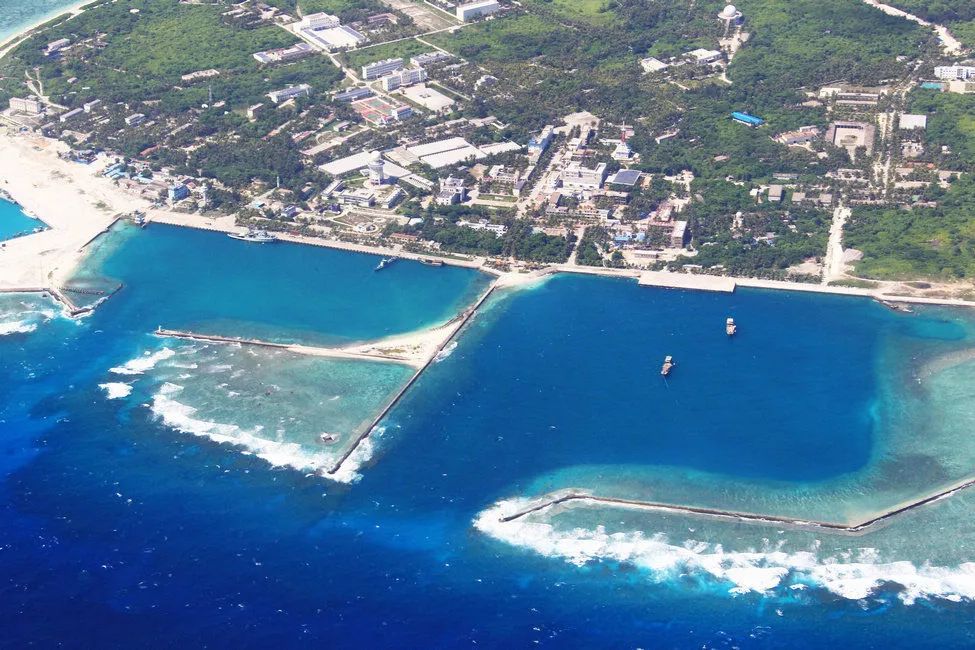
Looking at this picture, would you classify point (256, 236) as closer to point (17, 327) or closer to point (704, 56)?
point (17, 327)

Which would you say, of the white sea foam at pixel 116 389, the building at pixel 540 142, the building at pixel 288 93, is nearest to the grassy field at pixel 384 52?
the building at pixel 288 93

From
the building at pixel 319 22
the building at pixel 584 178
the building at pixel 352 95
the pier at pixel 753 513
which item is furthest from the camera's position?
the building at pixel 319 22

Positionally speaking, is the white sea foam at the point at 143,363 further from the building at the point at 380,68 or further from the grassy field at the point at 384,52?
the grassy field at the point at 384,52

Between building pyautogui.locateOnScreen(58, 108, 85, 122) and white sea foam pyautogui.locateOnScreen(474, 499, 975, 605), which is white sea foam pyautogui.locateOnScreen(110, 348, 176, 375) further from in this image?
building pyautogui.locateOnScreen(58, 108, 85, 122)

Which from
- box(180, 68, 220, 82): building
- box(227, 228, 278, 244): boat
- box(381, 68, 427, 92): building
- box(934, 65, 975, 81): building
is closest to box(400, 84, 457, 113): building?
box(381, 68, 427, 92): building

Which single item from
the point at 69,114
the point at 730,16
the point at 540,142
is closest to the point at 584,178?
the point at 540,142
